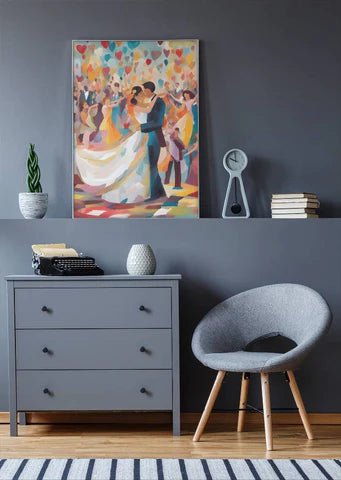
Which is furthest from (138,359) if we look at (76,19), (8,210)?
(76,19)

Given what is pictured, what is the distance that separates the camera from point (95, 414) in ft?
13.9

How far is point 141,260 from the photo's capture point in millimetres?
4016

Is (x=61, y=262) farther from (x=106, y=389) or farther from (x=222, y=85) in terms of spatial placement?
(x=222, y=85)

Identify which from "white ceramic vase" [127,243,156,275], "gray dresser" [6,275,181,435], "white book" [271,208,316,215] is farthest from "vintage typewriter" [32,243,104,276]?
"white book" [271,208,316,215]

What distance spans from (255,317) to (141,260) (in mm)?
724

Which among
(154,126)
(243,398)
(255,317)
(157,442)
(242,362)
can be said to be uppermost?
(154,126)

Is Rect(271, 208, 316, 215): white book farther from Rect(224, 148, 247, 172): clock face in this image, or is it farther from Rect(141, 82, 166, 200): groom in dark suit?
Rect(141, 82, 166, 200): groom in dark suit

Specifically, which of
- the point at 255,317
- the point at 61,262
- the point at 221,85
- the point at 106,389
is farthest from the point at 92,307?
the point at 221,85

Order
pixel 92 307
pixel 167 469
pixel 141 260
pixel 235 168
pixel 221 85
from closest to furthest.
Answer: pixel 167 469 < pixel 92 307 < pixel 141 260 < pixel 235 168 < pixel 221 85

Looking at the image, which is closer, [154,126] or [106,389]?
[106,389]

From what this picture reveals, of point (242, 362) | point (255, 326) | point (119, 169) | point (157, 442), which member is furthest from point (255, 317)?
point (119, 169)

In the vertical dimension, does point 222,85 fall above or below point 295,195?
above

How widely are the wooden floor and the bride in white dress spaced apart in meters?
1.39

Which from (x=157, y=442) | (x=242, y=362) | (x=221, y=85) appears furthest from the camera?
(x=221, y=85)
